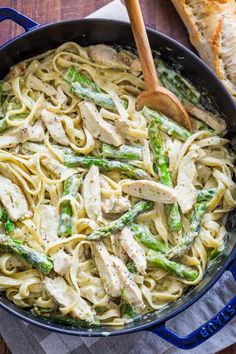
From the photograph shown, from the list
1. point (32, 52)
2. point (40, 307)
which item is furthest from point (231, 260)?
point (32, 52)

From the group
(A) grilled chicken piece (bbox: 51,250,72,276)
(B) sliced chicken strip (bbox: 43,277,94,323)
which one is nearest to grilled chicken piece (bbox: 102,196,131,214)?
(A) grilled chicken piece (bbox: 51,250,72,276)

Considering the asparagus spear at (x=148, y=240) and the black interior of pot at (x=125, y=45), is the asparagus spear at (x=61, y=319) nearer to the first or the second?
the black interior of pot at (x=125, y=45)

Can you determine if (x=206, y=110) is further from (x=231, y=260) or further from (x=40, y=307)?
(x=40, y=307)

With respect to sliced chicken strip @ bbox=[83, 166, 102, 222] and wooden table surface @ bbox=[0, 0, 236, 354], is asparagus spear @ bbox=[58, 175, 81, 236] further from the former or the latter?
wooden table surface @ bbox=[0, 0, 236, 354]

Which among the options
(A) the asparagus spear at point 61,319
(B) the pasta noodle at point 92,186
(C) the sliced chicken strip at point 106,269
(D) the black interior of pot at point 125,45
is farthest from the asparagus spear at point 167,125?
(A) the asparagus spear at point 61,319

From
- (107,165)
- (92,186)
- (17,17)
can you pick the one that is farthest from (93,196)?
(17,17)

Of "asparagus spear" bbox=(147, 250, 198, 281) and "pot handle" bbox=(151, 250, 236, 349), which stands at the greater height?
"asparagus spear" bbox=(147, 250, 198, 281)
